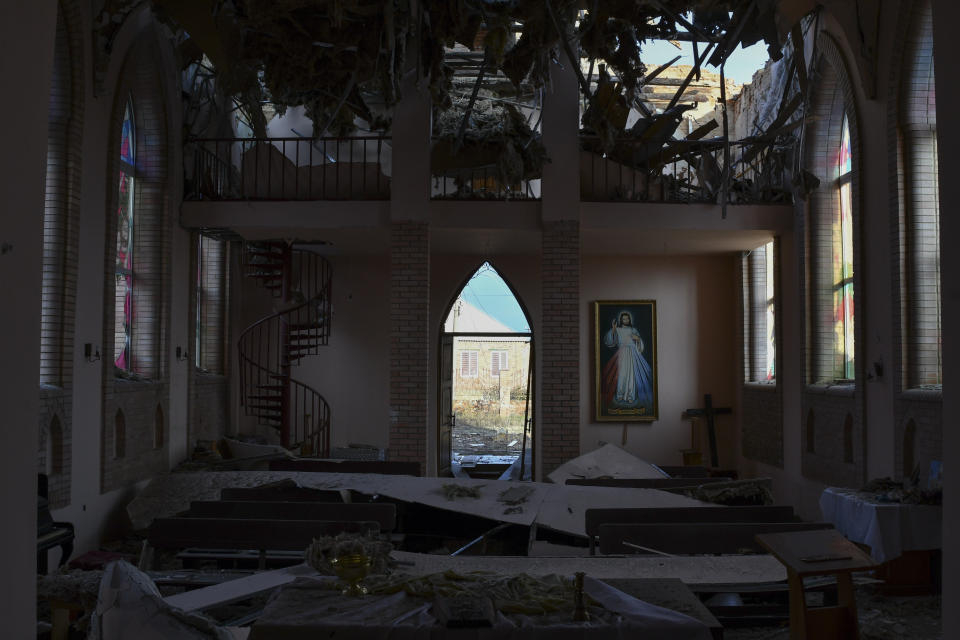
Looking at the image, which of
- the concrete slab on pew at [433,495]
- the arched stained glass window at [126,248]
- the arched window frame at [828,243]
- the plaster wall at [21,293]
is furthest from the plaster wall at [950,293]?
the arched stained glass window at [126,248]

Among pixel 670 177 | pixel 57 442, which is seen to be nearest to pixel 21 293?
pixel 57 442

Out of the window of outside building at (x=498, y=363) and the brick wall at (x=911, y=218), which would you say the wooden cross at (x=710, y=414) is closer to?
the window of outside building at (x=498, y=363)

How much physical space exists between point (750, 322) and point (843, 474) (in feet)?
13.5

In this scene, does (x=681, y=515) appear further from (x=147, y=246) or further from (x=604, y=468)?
(x=147, y=246)

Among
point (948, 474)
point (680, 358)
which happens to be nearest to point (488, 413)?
point (680, 358)

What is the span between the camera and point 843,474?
10.4 meters

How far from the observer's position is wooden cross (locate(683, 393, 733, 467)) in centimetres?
1438

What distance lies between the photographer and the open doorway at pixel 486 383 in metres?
14.9

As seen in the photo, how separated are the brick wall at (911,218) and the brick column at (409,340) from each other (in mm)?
5421

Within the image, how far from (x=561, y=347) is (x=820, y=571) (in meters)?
7.11

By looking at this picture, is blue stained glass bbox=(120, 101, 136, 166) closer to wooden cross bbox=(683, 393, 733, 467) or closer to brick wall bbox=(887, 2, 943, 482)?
brick wall bbox=(887, 2, 943, 482)

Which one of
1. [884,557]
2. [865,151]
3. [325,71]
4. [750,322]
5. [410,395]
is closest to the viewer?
[884,557]

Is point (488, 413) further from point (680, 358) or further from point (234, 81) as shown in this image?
point (234, 81)

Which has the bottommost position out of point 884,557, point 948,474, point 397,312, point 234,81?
point 884,557
